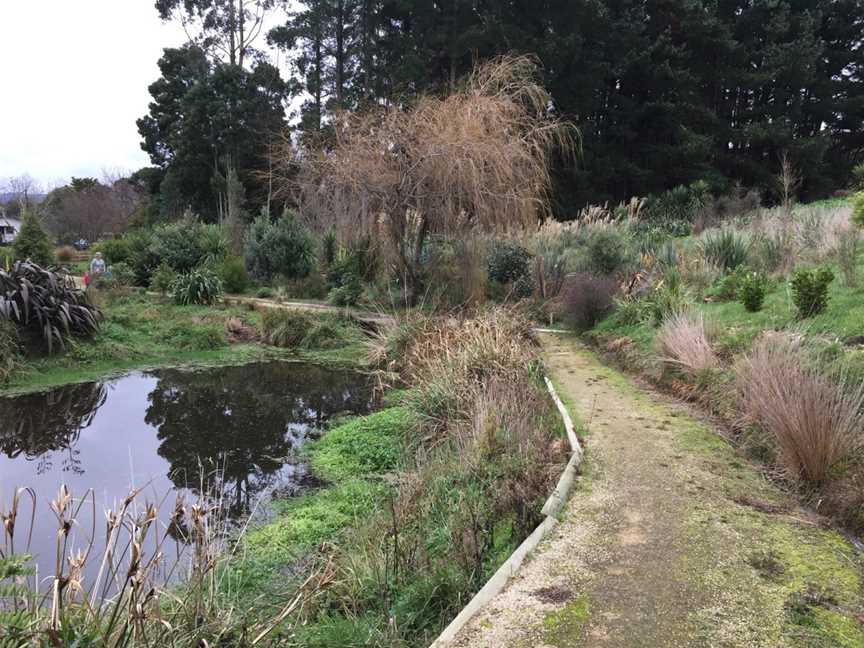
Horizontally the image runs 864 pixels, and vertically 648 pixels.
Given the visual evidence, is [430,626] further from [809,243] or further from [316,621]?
[809,243]

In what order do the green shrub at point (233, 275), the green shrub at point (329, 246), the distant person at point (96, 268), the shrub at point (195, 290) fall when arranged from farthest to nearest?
the green shrub at point (329, 246) < the green shrub at point (233, 275) < the distant person at point (96, 268) < the shrub at point (195, 290)

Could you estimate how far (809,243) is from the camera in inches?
368

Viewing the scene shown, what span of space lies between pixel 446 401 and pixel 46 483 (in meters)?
3.70

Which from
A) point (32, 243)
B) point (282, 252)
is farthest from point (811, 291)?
point (32, 243)

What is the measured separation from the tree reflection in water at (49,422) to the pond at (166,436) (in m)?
0.01

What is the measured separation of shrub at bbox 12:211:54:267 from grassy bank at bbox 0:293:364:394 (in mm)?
5414

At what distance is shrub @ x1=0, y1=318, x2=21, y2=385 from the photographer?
8242mm

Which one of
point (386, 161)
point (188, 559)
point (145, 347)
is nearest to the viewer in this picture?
point (188, 559)

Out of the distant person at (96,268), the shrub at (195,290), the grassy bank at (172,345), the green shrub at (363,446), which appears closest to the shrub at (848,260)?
the green shrub at (363,446)

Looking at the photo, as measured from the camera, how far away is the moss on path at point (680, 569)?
2496mm

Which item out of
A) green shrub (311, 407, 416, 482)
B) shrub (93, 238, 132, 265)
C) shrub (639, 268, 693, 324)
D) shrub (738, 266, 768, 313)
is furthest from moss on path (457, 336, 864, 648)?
shrub (93, 238, 132, 265)

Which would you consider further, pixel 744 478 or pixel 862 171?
pixel 862 171

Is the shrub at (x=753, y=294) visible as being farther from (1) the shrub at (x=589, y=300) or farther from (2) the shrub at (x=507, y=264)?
(2) the shrub at (x=507, y=264)

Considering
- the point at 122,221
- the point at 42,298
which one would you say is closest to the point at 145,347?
the point at 42,298
